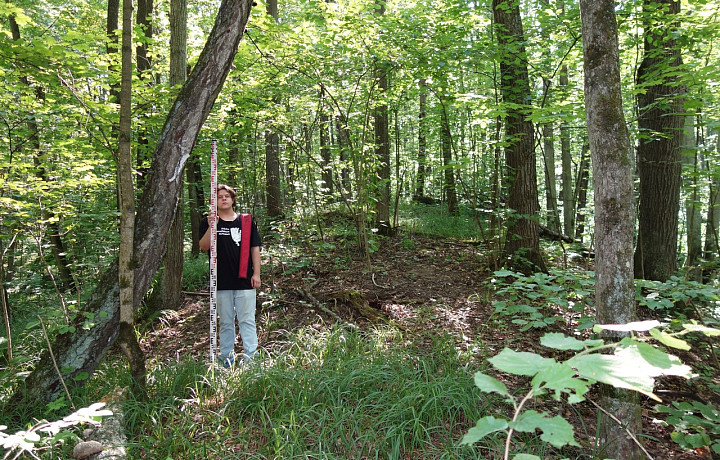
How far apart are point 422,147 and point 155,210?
11.3 meters

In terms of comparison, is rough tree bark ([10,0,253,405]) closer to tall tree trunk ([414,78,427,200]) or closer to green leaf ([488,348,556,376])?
green leaf ([488,348,556,376])

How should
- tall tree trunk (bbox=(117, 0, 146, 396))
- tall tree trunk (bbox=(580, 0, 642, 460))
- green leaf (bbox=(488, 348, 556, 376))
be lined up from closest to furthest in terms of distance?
green leaf (bbox=(488, 348, 556, 376)) → tall tree trunk (bbox=(580, 0, 642, 460)) → tall tree trunk (bbox=(117, 0, 146, 396))

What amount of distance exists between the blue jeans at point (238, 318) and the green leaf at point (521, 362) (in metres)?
3.87

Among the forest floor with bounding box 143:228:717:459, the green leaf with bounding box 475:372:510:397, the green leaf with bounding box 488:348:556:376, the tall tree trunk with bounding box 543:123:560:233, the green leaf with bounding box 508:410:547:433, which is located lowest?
the forest floor with bounding box 143:228:717:459

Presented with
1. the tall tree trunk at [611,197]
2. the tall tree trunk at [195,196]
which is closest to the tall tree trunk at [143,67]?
the tall tree trunk at [195,196]

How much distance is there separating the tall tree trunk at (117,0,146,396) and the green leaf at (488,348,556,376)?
314 centimetres

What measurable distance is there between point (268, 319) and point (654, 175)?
591 cm

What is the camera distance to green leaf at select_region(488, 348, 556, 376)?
894 mm

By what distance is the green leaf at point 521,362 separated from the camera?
0.89 metres

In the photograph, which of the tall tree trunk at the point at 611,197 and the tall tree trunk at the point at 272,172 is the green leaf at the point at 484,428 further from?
the tall tree trunk at the point at 272,172

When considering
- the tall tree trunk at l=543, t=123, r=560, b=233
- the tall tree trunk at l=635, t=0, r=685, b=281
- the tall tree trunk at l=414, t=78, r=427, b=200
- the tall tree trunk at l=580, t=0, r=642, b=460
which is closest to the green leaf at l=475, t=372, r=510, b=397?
the tall tree trunk at l=580, t=0, r=642, b=460

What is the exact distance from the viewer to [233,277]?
14.7 feet

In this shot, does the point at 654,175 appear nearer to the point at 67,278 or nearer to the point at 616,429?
the point at 616,429

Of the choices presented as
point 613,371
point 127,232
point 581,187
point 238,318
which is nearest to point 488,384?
point 613,371
